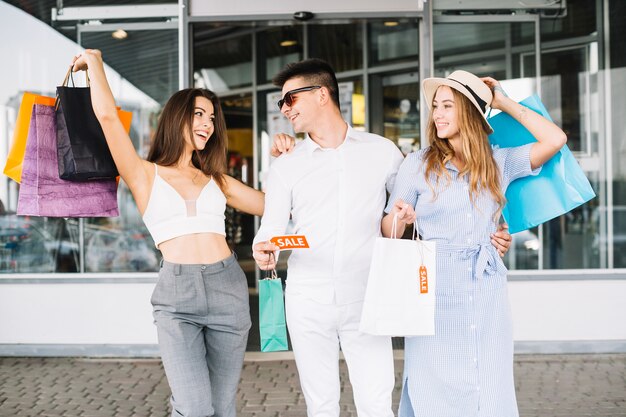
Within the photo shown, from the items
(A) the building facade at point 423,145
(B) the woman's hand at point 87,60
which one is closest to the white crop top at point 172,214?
(B) the woman's hand at point 87,60

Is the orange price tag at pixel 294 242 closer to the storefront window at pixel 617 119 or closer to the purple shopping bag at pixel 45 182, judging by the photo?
the purple shopping bag at pixel 45 182

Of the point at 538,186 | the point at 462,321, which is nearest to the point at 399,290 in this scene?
the point at 462,321

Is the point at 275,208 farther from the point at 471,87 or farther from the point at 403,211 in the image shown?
the point at 471,87

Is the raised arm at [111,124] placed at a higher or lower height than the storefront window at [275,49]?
lower

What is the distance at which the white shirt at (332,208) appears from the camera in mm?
3055

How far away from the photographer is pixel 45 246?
6.61 m

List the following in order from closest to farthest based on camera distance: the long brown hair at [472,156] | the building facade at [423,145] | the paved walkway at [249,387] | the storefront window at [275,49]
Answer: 1. the long brown hair at [472,156]
2. the paved walkway at [249,387]
3. the building facade at [423,145]
4. the storefront window at [275,49]

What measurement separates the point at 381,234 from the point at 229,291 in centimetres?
79

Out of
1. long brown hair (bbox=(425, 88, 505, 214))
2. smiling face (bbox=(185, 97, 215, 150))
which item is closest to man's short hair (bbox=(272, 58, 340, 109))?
smiling face (bbox=(185, 97, 215, 150))

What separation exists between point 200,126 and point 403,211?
1133mm

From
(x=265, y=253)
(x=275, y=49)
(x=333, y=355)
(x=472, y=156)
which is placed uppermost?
(x=275, y=49)

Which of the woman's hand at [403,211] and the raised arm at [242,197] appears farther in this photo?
the raised arm at [242,197]

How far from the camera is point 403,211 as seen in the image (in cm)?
273

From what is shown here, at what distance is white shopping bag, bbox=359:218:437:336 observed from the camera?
2.71 m
